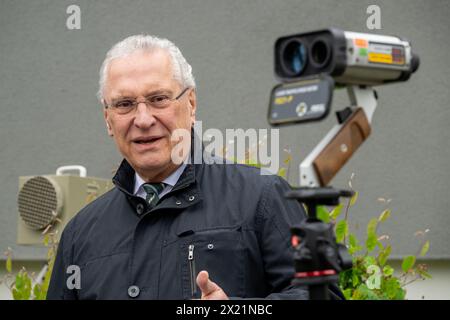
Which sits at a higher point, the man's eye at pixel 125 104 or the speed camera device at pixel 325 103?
the man's eye at pixel 125 104

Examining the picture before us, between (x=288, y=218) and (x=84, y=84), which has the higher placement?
(x=84, y=84)

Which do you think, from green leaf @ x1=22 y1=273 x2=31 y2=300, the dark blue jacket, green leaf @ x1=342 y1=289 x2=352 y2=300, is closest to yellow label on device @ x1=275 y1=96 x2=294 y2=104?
the dark blue jacket

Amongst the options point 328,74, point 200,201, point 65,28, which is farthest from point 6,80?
point 328,74

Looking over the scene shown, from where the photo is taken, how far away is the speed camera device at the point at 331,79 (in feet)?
5.95

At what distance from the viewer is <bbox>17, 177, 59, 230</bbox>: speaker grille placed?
452cm

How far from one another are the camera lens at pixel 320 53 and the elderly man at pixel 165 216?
0.82 meters

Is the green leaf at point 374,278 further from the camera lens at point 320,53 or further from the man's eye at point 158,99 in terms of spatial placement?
the camera lens at point 320,53

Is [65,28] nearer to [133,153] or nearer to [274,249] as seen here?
[133,153]

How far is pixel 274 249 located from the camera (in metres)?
2.60

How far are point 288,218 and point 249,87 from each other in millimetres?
2780

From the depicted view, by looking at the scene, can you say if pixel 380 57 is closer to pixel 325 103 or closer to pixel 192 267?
pixel 325 103

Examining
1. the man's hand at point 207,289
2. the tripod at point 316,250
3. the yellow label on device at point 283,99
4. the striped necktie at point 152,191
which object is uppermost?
the yellow label on device at point 283,99

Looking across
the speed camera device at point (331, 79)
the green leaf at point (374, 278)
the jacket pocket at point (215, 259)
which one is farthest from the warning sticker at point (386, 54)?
the green leaf at point (374, 278)

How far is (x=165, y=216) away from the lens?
2758 millimetres
